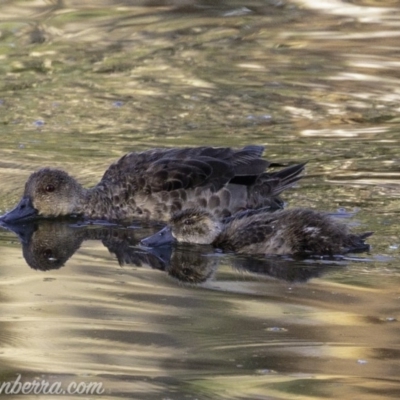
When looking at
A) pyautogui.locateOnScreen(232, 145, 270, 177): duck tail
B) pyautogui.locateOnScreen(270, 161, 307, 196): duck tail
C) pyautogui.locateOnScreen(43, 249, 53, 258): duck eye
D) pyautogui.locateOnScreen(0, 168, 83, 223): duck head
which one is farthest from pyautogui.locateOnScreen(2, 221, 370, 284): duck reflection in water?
pyautogui.locateOnScreen(270, 161, 307, 196): duck tail

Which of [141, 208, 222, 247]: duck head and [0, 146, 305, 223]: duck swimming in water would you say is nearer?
[141, 208, 222, 247]: duck head

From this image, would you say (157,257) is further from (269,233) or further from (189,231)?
(269,233)

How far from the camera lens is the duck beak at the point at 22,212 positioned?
29.1 feet

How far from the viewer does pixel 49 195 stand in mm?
9156

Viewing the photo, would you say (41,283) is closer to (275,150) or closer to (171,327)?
(171,327)

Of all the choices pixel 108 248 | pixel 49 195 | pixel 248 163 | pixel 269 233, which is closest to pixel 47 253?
pixel 108 248

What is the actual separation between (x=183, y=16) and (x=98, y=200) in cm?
849

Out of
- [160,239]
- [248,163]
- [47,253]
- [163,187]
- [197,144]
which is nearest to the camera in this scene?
[47,253]

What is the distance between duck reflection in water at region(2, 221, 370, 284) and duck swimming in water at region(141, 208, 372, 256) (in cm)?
7

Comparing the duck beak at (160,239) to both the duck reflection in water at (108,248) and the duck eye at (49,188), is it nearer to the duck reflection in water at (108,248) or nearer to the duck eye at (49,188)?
the duck reflection in water at (108,248)

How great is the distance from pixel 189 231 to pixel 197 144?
2.71 m

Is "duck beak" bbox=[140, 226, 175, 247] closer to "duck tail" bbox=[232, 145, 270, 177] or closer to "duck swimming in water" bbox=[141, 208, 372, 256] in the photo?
"duck swimming in water" bbox=[141, 208, 372, 256]

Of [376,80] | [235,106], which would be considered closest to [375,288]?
[235,106]

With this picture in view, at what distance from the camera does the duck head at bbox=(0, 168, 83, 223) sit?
9.09 m
